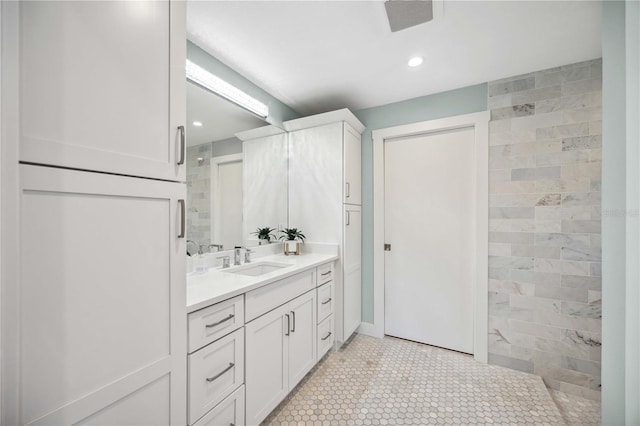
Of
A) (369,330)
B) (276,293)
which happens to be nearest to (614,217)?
(276,293)

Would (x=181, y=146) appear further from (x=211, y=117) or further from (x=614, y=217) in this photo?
(x=614, y=217)

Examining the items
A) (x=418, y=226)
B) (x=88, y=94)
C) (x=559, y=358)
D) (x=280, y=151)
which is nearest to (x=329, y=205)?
(x=280, y=151)

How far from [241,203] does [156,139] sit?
1219 millimetres

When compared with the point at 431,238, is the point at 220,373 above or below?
below

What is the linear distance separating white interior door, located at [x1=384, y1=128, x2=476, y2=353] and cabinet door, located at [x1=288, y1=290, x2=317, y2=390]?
105cm

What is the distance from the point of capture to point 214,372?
1.12 m

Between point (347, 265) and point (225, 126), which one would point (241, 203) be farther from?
point (347, 265)

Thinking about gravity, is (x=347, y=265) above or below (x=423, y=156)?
below

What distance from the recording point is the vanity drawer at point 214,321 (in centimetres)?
103

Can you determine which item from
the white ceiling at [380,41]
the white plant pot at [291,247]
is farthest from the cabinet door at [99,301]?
the white plant pot at [291,247]

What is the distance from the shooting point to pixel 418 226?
2471 millimetres

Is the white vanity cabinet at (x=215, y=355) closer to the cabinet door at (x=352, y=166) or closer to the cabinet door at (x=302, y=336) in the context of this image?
the cabinet door at (x=302, y=336)

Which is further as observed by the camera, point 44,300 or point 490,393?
point 490,393

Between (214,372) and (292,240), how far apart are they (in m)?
1.39
